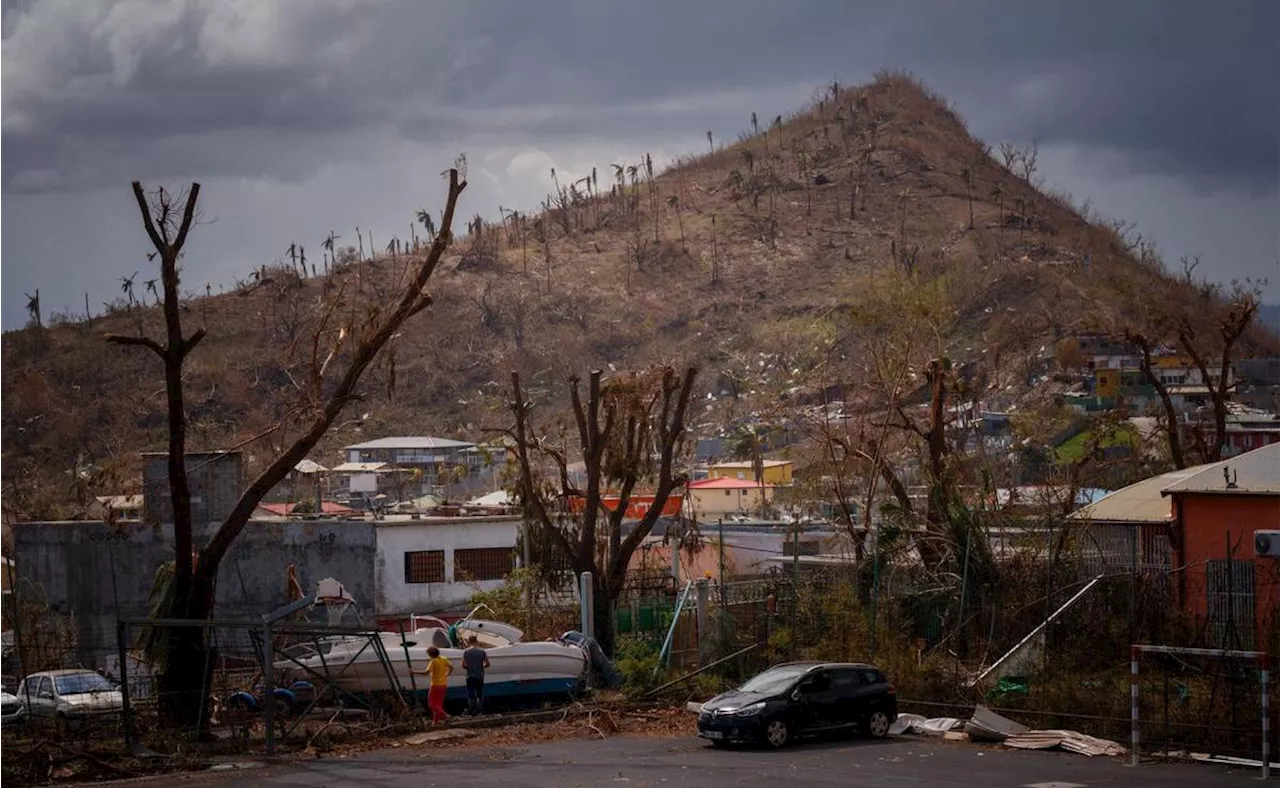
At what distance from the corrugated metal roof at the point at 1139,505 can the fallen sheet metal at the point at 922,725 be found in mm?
7982

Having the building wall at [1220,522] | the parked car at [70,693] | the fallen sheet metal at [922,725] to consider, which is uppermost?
the building wall at [1220,522]

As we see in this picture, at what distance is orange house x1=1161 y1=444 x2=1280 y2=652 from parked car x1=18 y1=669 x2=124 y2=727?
56.1 ft

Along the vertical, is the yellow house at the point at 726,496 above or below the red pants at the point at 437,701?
above

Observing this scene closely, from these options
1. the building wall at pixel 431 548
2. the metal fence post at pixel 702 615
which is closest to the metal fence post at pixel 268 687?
the metal fence post at pixel 702 615

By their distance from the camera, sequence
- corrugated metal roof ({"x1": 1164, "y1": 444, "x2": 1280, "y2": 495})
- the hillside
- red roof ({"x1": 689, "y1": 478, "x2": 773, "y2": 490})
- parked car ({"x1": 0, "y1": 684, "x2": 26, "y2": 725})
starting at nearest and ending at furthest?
parked car ({"x1": 0, "y1": 684, "x2": 26, "y2": 725}), corrugated metal roof ({"x1": 1164, "y1": 444, "x2": 1280, "y2": 495}), red roof ({"x1": 689, "y1": 478, "x2": 773, "y2": 490}), the hillside

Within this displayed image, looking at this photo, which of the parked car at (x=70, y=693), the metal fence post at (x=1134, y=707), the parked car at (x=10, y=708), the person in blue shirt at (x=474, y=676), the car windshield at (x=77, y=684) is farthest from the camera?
the car windshield at (x=77, y=684)

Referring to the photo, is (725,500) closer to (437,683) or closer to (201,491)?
(201,491)

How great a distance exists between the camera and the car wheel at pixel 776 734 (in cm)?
2186

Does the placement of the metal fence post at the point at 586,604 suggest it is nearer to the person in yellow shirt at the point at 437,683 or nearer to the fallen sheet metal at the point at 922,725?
the person in yellow shirt at the point at 437,683

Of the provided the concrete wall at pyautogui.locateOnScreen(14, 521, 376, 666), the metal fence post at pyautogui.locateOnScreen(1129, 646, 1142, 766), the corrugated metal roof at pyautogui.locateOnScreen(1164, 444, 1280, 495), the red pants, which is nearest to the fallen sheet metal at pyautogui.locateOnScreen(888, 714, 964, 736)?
the metal fence post at pyautogui.locateOnScreen(1129, 646, 1142, 766)

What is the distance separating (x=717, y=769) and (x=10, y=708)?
541 inches

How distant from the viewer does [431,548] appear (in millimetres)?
44031

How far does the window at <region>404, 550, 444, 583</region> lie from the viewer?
143ft

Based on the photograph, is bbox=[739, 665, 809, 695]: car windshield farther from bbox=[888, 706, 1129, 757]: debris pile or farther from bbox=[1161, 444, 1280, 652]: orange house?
bbox=[1161, 444, 1280, 652]: orange house
